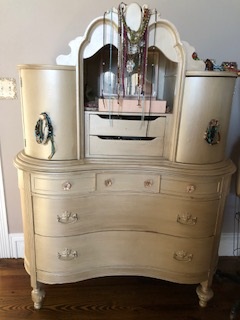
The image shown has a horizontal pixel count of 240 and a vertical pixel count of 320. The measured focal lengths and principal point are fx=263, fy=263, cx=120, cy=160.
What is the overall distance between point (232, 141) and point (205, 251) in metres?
0.82

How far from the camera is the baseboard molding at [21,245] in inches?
77.9

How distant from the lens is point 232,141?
1.88 m

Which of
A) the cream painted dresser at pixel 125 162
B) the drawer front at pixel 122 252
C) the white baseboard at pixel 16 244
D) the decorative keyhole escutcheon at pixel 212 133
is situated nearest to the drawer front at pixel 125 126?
the cream painted dresser at pixel 125 162

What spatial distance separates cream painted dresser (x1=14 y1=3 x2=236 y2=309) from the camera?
4.11ft

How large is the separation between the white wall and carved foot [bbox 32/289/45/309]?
3.35ft

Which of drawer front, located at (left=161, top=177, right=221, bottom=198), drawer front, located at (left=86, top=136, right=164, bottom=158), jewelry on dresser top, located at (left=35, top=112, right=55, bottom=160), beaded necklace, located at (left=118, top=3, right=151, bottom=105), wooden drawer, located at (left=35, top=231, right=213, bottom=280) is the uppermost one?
beaded necklace, located at (left=118, top=3, right=151, bottom=105)

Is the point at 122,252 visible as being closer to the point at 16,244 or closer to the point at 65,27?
the point at 16,244

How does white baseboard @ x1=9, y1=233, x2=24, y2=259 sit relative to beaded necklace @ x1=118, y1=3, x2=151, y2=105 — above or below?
below

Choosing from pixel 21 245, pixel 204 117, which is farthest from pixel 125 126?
pixel 21 245

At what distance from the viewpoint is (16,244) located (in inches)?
78.6

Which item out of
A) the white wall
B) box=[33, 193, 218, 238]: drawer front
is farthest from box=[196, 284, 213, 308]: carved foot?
the white wall

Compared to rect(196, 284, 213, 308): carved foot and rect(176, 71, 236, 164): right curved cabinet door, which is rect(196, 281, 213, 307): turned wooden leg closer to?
rect(196, 284, 213, 308): carved foot

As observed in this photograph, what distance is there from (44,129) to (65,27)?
722 millimetres

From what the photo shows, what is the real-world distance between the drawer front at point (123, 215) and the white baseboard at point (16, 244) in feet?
2.16
